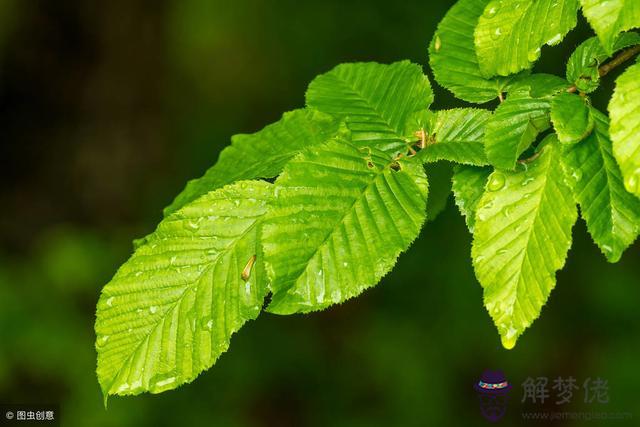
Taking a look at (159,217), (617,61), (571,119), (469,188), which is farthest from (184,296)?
(159,217)

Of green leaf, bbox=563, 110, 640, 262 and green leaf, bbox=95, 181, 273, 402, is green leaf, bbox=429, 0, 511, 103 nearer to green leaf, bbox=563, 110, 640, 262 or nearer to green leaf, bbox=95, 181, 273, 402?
green leaf, bbox=563, 110, 640, 262

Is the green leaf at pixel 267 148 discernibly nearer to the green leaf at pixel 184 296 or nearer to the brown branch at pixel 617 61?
the green leaf at pixel 184 296

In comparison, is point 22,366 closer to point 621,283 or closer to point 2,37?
point 2,37

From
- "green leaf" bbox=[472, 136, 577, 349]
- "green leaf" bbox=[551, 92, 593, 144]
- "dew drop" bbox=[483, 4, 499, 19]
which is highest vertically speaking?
"dew drop" bbox=[483, 4, 499, 19]

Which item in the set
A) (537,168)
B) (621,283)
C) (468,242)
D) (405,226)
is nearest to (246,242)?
(405,226)

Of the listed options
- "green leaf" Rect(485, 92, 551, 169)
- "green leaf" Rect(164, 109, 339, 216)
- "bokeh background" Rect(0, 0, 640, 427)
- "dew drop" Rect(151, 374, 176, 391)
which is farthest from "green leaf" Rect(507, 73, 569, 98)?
"bokeh background" Rect(0, 0, 640, 427)

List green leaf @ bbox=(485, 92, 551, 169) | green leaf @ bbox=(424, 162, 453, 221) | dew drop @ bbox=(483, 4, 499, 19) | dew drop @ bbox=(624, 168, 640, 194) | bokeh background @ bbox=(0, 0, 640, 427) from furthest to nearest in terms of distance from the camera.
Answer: bokeh background @ bbox=(0, 0, 640, 427)
green leaf @ bbox=(424, 162, 453, 221)
dew drop @ bbox=(483, 4, 499, 19)
green leaf @ bbox=(485, 92, 551, 169)
dew drop @ bbox=(624, 168, 640, 194)
